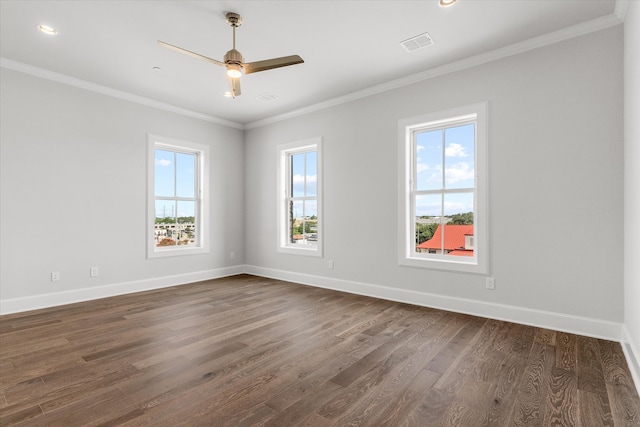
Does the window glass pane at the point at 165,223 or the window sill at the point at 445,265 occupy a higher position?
the window glass pane at the point at 165,223

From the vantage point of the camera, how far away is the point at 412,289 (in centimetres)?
409

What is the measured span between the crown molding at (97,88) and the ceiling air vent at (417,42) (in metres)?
3.70

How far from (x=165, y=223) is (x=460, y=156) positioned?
4.55 metres

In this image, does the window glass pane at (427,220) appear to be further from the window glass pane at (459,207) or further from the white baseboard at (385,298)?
the white baseboard at (385,298)

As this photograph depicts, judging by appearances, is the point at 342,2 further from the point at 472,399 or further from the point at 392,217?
the point at 472,399

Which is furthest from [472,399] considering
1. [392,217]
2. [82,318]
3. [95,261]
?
[95,261]

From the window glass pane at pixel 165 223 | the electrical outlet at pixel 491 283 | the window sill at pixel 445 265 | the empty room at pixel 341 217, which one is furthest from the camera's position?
the window glass pane at pixel 165 223

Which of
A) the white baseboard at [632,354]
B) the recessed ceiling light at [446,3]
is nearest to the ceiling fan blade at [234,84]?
the recessed ceiling light at [446,3]

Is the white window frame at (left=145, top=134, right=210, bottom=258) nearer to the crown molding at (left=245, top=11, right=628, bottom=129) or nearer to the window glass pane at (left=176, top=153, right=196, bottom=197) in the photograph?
the window glass pane at (left=176, top=153, right=196, bottom=197)

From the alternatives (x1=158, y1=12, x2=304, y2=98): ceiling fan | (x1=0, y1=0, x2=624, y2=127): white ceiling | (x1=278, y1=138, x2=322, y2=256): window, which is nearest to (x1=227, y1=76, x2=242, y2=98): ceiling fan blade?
(x1=158, y1=12, x2=304, y2=98): ceiling fan

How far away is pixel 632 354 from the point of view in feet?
7.77

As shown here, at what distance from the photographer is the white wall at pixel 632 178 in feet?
7.27

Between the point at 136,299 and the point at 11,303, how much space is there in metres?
1.25

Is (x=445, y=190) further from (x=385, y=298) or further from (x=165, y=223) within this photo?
(x=165, y=223)
